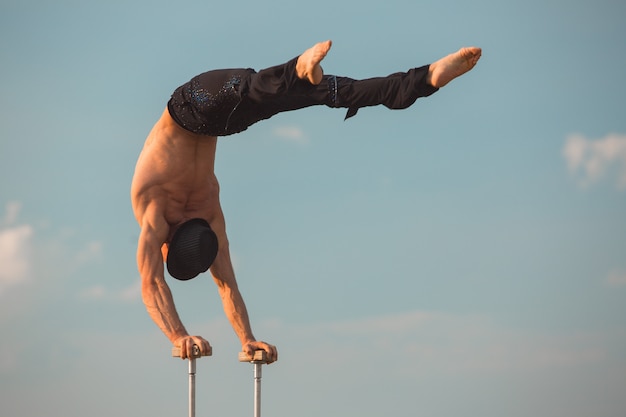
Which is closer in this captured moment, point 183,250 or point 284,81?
point 284,81

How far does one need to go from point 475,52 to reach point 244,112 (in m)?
2.06

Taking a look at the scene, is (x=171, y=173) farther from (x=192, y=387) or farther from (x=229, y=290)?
(x=192, y=387)

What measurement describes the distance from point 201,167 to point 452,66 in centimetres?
281

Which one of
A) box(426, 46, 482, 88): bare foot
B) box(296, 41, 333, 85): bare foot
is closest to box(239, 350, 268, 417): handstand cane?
box(296, 41, 333, 85): bare foot

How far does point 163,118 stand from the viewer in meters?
9.79

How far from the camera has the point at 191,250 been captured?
9.75 metres

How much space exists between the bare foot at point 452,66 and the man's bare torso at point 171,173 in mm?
2526

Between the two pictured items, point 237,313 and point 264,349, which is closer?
point 264,349

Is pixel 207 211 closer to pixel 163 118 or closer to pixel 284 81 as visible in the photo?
pixel 163 118

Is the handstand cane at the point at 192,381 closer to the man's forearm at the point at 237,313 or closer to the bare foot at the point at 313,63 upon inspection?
the man's forearm at the point at 237,313

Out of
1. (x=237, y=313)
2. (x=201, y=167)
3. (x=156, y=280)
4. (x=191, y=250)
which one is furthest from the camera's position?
(x=237, y=313)

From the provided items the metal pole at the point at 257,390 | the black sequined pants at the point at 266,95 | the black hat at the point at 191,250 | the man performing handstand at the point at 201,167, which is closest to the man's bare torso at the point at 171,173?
the man performing handstand at the point at 201,167

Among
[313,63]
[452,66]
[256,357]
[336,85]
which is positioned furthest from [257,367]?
[452,66]

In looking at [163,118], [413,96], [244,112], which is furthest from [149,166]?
[413,96]
